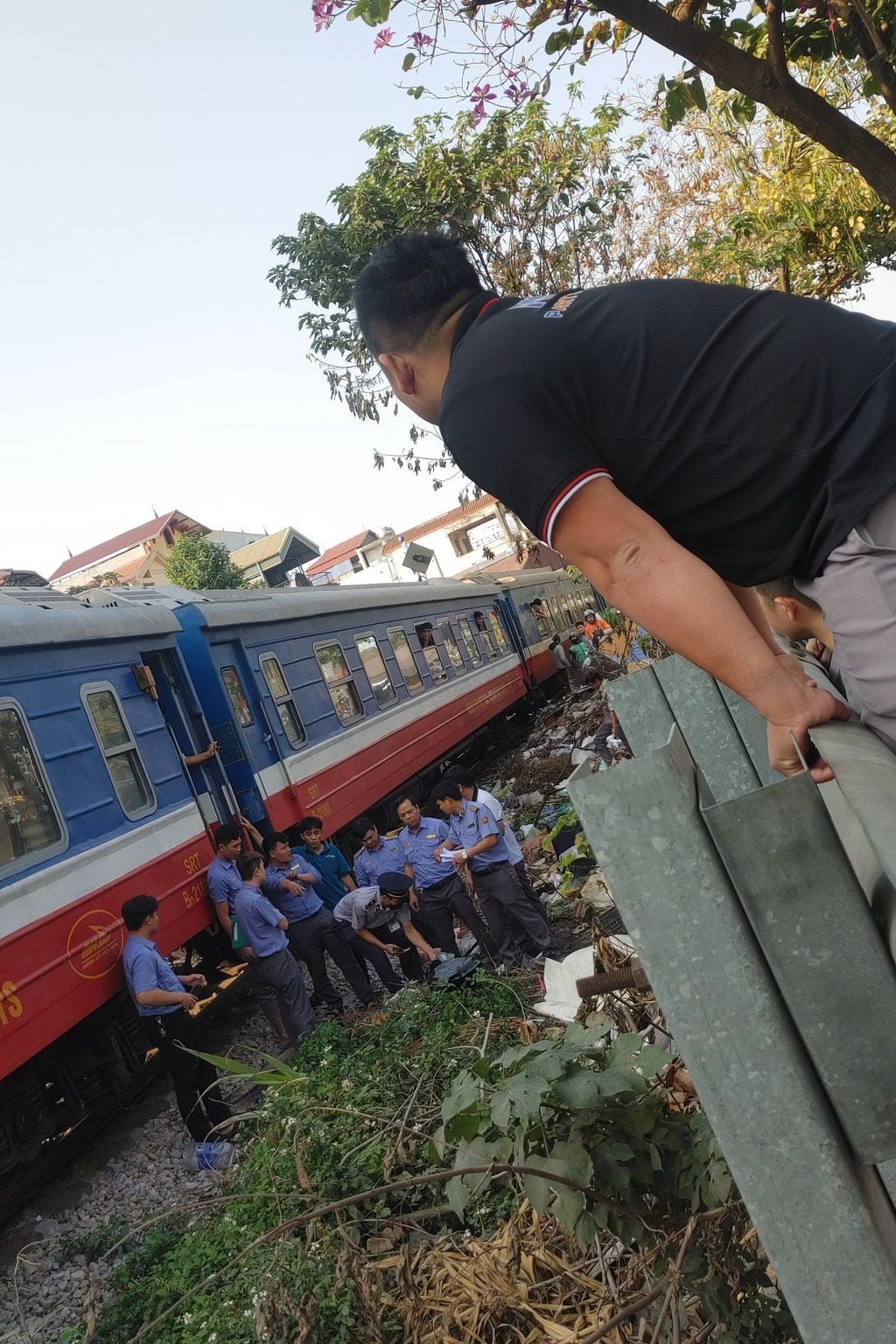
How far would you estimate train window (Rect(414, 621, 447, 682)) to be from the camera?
1656 centimetres

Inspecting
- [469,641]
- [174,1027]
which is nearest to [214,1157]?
[174,1027]

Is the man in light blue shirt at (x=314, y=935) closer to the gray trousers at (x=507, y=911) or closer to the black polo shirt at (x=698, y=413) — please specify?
the gray trousers at (x=507, y=911)

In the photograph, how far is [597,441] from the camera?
162 centimetres

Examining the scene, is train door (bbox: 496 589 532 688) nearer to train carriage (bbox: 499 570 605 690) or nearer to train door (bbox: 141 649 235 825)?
train carriage (bbox: 499 570 605 690)

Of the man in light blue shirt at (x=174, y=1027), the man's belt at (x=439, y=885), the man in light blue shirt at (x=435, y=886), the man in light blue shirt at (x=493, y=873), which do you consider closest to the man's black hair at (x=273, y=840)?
the man in light blue shirt at (x=435, y=886)

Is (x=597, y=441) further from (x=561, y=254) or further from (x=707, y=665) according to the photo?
(x=561, y=254)

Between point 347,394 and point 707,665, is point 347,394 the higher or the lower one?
the higher one

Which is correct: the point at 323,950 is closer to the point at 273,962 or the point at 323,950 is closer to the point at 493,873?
the point at 273,962

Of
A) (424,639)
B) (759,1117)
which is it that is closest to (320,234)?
(424,639)

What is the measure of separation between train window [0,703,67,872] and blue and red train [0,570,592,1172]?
1 centimetres

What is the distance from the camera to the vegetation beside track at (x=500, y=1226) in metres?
2.33

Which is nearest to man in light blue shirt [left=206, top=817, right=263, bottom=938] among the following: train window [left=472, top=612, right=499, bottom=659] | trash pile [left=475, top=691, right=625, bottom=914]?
trash pile [left=475, top=691, right=625, bottom=914]

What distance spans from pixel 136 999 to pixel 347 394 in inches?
458

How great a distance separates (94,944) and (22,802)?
3.46 feet
